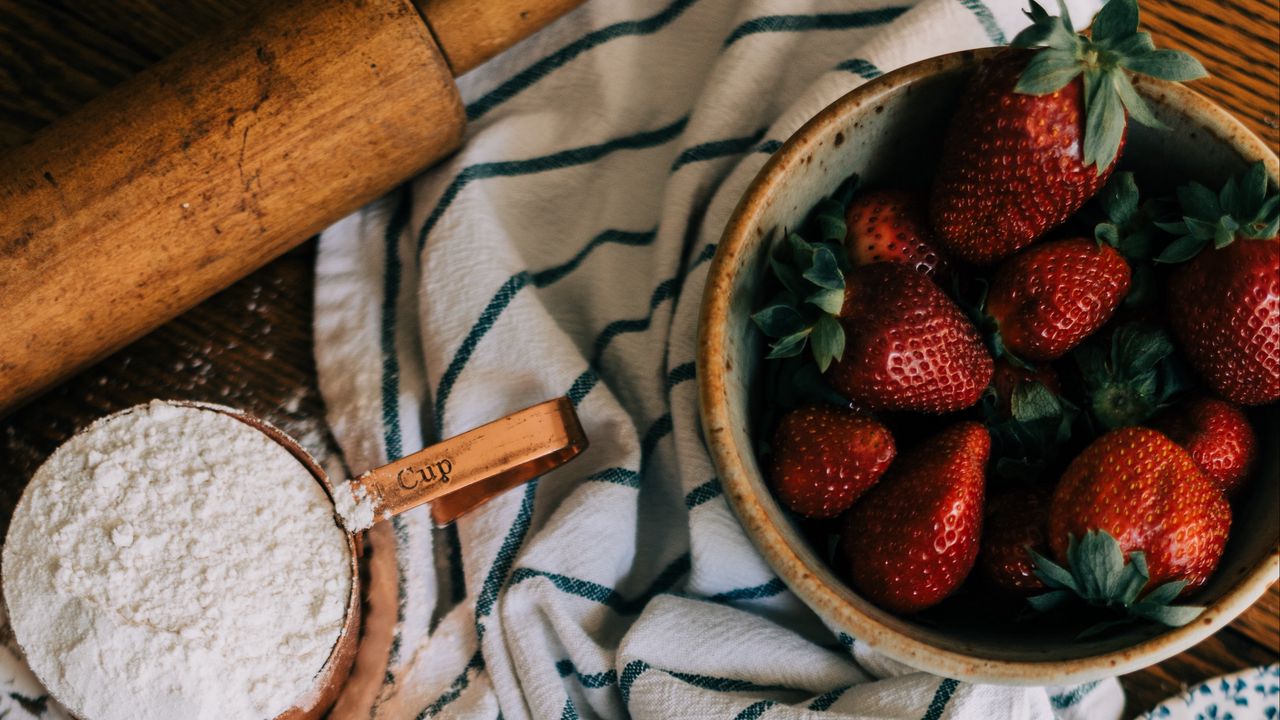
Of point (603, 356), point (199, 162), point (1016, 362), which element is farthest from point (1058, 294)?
point (199, 162)

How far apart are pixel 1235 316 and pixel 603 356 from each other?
0.40 metres

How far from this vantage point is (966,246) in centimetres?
60

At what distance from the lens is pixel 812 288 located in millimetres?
584

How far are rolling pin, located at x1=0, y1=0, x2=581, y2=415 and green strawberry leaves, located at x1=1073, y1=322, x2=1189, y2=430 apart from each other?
429mm

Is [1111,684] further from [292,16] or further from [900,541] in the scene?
[292,16]

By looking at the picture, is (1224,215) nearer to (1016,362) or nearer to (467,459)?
(1016,362)

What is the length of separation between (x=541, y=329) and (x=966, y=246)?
291 mm

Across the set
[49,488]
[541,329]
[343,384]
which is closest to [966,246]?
[541,329]

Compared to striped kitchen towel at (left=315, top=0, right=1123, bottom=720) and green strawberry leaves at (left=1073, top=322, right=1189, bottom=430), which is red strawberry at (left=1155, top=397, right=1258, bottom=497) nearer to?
green strawberry leaves at (left=1073, top=322, right=1189, bottom=430)

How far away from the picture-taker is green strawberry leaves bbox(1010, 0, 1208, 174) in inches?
20.8

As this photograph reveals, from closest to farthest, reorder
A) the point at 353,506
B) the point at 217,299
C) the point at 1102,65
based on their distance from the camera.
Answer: the point at 1102,65, the point at 353,506, the point at 217,299

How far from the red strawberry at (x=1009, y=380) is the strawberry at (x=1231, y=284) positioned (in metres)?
0.07

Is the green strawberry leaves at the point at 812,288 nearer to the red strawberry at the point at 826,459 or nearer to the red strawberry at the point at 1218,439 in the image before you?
the red strawberry at the point at 826,459

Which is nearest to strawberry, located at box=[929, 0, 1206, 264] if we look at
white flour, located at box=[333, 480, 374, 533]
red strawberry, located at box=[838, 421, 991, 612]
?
red strawberry, located at box=[838, 421, 991, 612]
